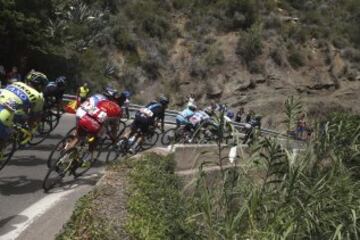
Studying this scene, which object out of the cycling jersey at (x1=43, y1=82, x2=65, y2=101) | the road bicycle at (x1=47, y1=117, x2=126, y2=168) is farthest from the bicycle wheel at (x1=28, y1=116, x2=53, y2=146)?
the road bicycle at (x1=47, y1=117, x2=126, y2=168)

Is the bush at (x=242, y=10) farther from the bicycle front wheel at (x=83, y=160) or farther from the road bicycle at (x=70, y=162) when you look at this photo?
the road bicycle at (x=70, y=162)

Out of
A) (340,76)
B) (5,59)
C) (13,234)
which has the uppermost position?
(13,234)

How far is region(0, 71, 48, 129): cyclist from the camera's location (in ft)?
34.1

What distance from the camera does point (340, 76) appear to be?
45.1 metres

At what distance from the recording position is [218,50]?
42.4 meters

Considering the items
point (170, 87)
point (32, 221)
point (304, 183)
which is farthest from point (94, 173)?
point (170, 87)

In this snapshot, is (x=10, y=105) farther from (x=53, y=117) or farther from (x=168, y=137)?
(x=168, y=137)

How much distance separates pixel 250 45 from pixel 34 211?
34.7 m

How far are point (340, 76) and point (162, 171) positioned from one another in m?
36.8

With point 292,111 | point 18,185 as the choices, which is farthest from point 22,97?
point 292,111

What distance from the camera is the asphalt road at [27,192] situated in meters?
8.56

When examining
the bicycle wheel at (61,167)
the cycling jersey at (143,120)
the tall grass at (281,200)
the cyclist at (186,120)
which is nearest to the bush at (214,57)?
the cyclist at (186,120)

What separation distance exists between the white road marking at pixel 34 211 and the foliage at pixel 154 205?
4.58ft

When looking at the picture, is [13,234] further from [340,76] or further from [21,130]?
[340,76]
